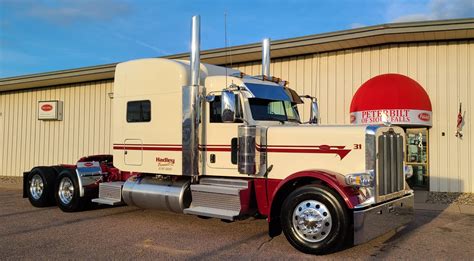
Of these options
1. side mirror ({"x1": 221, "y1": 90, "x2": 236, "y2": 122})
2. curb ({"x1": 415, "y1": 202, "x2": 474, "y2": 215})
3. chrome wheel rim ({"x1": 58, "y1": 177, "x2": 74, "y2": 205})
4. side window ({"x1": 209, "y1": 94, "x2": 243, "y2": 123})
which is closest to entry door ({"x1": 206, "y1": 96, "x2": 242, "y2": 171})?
side window ({"x1": 209, "y1": 94, "x2": 243, "y2": 123})

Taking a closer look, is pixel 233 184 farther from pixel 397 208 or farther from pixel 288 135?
pixel 397 208

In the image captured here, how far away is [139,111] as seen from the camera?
29.3 ft

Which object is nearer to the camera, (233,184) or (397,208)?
(397,208)

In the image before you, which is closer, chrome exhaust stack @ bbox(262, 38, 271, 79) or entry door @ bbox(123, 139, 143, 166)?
entry door @ bbox(123, 139, 143, 166)

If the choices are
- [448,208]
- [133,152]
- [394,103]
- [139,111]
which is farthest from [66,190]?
[448,208]

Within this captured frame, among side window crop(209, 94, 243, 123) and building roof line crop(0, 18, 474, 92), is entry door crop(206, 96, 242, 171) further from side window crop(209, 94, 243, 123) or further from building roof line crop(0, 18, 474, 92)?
building roof line crop(0, 18, 474, 92)

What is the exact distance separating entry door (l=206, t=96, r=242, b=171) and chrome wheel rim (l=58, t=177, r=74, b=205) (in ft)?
12.4

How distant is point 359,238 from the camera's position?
602 centimetres

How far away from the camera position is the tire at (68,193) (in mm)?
9797

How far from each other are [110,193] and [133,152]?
1025 millimetres

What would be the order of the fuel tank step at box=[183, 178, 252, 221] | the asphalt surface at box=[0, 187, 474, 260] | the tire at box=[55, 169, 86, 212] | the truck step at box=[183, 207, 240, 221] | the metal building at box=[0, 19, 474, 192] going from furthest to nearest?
the metal building at box=[0, 19, 474, 192] < the tire at box=[55, 169, 86, 212] < the fuel tank step at box=[183, 178, 252, 221] < the truck step at box=[183, 207, 240, 221] < the asphalt surface at box=[0, 187, 474, 260]

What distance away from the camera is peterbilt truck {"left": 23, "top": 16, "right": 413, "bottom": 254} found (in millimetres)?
6336

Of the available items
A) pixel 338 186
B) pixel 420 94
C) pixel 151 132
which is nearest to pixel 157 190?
pixel 151 132

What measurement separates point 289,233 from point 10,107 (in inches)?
805
